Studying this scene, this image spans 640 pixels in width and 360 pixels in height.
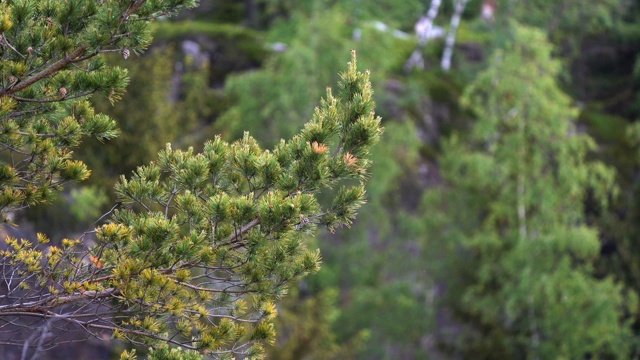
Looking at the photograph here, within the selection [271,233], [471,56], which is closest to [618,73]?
[471,56]

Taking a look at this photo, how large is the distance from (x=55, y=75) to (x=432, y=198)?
1450 centimetres

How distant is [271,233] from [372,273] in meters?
14.6

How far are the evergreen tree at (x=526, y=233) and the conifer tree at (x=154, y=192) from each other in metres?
11.1

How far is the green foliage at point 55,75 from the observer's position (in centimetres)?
424

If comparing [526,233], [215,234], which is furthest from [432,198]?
[215,234]

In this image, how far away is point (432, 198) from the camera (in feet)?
60.5

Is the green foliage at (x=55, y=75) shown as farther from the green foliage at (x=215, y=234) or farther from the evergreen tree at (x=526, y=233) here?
the evergreen tree at (x=526, y=233)

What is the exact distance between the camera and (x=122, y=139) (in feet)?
37.6

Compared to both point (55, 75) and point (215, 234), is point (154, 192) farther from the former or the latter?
point (55, 75)

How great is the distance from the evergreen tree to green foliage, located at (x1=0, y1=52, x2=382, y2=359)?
11.0 m

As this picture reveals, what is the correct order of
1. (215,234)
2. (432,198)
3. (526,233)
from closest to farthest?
(215,234) < (526,233) < (432,198)

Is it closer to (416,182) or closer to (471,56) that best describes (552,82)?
(416,182)

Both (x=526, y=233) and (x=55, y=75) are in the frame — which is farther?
(x=526, y=233)

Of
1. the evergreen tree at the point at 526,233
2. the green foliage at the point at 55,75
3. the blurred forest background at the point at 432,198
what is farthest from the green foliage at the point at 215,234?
the evergreen tree at the point at 526,233
